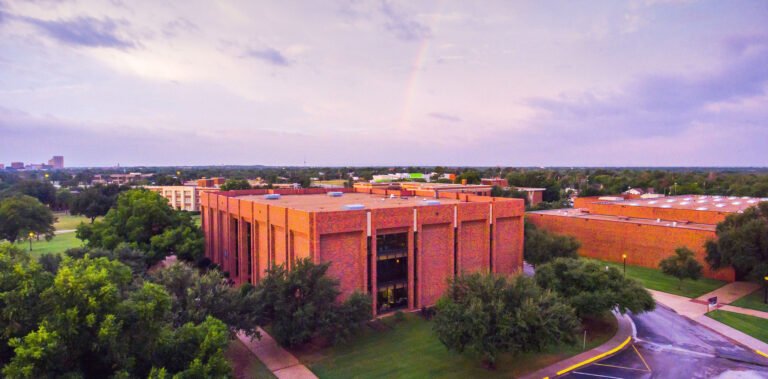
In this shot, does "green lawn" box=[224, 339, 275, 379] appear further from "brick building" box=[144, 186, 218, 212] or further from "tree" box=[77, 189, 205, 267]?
"brick building" box=[144, 186, 218, 212]

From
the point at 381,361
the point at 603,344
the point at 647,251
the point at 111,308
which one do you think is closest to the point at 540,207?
the point at 647,251

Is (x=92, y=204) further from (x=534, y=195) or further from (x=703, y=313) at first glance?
(x=703, y=313)

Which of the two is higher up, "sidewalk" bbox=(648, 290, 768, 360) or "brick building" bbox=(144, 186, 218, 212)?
"brick building" bbox=(144, 186, 218, 212)

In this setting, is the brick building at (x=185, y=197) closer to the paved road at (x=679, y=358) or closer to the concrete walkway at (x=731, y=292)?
the paved road at (x=679, y=358)

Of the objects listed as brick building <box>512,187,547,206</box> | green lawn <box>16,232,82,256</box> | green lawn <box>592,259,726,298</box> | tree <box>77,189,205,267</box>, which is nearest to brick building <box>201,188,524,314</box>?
tree <box>77,189,205,267</box>

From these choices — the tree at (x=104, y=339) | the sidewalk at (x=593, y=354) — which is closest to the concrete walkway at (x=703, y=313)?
the sidewalk at (x=593, y=354)

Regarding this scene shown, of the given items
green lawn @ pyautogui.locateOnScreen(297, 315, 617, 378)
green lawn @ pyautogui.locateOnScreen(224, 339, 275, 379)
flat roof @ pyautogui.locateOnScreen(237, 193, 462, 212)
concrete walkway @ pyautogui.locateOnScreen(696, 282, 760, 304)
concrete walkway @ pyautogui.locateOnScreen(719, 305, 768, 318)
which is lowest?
concrete walkway @ pyautogui.locateOnScreen(696, 282, 760, 304)
